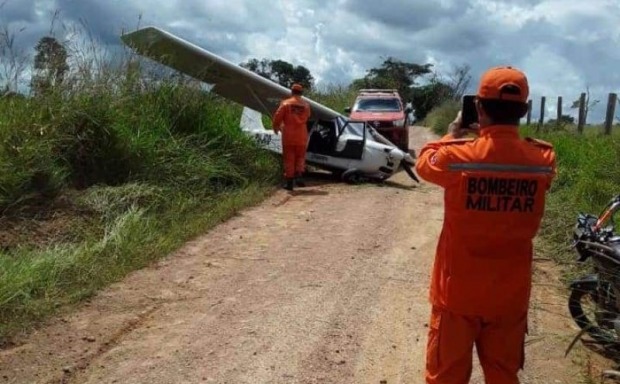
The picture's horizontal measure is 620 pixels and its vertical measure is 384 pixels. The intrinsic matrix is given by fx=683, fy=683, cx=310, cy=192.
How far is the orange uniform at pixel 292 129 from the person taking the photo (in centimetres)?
1273

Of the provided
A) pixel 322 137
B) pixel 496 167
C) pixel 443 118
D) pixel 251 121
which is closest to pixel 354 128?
pixel 322 137

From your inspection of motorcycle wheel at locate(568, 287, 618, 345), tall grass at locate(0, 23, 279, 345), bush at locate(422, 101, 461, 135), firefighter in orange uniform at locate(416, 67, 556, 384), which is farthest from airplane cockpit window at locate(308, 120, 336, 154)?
bush at locate(422, 101, 461, 135)

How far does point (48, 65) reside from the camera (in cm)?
944

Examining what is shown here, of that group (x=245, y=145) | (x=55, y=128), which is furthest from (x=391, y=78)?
(x=55, y=128)

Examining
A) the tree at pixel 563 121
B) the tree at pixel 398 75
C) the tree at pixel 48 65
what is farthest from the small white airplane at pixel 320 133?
the tree at pixel 398 75

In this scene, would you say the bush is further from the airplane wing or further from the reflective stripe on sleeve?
the reflective stripe on sleeve

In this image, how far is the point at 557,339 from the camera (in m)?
5.41

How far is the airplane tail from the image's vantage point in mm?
14344

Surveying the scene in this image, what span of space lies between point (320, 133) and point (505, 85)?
1129 cm

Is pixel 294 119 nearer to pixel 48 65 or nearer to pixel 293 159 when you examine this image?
pixel 293 159

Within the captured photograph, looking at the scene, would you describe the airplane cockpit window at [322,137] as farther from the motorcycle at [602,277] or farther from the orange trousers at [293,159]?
the motorcycle at [602,277]

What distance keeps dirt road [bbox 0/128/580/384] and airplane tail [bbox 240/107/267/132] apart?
5817mm

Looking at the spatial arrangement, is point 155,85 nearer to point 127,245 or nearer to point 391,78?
point 127,245

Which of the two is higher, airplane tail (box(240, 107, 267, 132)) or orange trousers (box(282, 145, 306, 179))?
airplane tail (box(240, 107, 267, 132))
